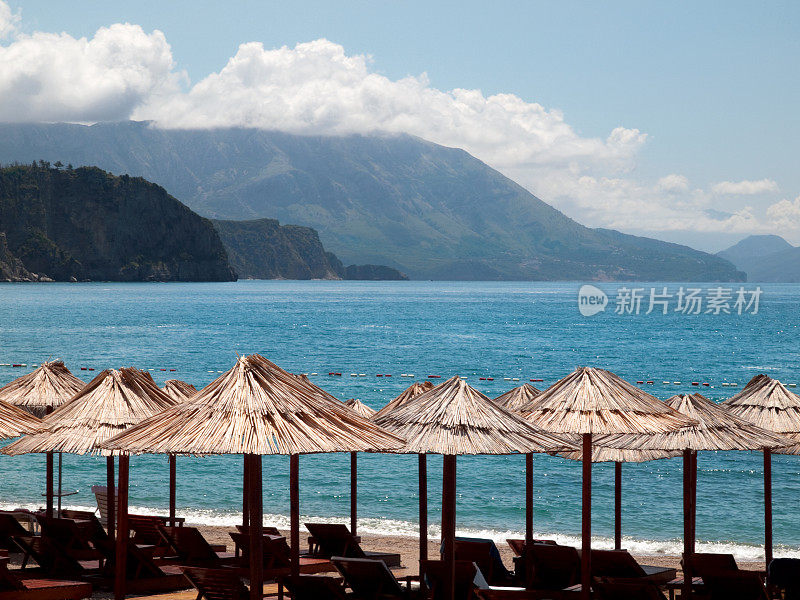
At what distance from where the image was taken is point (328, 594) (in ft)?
29.4

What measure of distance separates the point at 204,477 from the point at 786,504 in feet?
45.6

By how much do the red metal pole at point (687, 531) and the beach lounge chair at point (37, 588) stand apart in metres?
5.89

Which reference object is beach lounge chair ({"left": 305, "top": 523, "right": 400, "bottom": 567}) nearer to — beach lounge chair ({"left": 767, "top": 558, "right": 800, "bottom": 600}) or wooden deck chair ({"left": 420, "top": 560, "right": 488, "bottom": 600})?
wooden deck chair ({"left": 420, "top": 560, "right": 488, "bottom": 600})

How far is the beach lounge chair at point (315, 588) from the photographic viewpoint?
8.89m

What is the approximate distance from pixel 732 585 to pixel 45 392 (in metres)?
8.76

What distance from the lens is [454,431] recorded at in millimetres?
8539

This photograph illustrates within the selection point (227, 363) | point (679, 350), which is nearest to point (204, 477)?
point (227, 363)

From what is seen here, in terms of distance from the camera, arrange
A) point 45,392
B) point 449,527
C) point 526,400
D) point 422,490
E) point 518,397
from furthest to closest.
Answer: point 45,392, point 518,397, point 526,400, point 422,490, point 449,527

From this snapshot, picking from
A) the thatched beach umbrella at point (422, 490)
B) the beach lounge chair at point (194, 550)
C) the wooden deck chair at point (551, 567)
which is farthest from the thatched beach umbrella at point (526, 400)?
the beach lounge chair at point (194, 550)

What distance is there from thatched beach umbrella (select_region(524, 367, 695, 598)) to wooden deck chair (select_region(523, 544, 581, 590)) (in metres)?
1.20

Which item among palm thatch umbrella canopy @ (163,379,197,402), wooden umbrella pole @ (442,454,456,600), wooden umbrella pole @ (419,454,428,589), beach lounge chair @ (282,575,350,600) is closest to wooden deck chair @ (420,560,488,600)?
wooden umbrella pole @ (442,454,456,600)

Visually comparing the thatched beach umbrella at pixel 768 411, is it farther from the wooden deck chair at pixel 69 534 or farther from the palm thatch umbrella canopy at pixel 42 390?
the palm thatch umbrella canopy at pixel 42 390

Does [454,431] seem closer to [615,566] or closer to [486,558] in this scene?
[486,558]

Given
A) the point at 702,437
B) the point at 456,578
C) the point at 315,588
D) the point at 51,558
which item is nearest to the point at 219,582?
the point at 315,588
